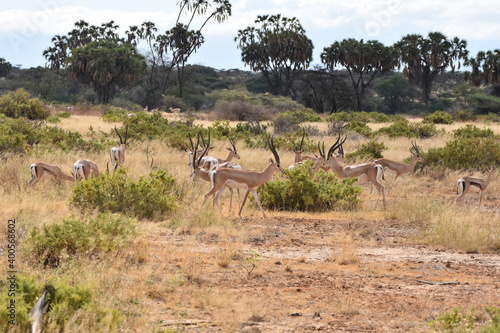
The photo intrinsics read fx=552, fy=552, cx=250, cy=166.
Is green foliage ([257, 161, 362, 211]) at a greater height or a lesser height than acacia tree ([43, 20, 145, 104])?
lesser

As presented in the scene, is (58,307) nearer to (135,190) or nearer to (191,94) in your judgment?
(135,190)

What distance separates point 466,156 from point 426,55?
3475 cm

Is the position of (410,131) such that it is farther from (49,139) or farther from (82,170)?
(82,170)

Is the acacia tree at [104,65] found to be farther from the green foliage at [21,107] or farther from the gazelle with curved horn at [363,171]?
the gazelle with curved horn at [363,171]

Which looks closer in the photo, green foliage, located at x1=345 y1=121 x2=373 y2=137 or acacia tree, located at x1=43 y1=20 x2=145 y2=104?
green foliage, located at x1=345 y1=121 x2=373 y2=137

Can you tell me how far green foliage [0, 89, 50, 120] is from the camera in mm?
24047

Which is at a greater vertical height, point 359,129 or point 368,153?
point 359,129

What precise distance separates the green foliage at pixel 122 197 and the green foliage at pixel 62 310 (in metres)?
4.55

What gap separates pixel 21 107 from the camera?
24.4m

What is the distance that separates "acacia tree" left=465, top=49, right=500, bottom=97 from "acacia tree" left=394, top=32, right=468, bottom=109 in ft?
4.10

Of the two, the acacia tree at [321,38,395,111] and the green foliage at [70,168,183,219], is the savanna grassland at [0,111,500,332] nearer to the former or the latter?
the green foliage at [70,168,183,219]

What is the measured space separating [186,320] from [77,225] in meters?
2.25

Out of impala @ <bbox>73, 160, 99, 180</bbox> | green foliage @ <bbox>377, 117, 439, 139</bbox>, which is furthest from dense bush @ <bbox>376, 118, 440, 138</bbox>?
impala @ <bbox>73, 160, 99, 180</bbox>

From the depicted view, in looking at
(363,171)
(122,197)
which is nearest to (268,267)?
(122,197)
